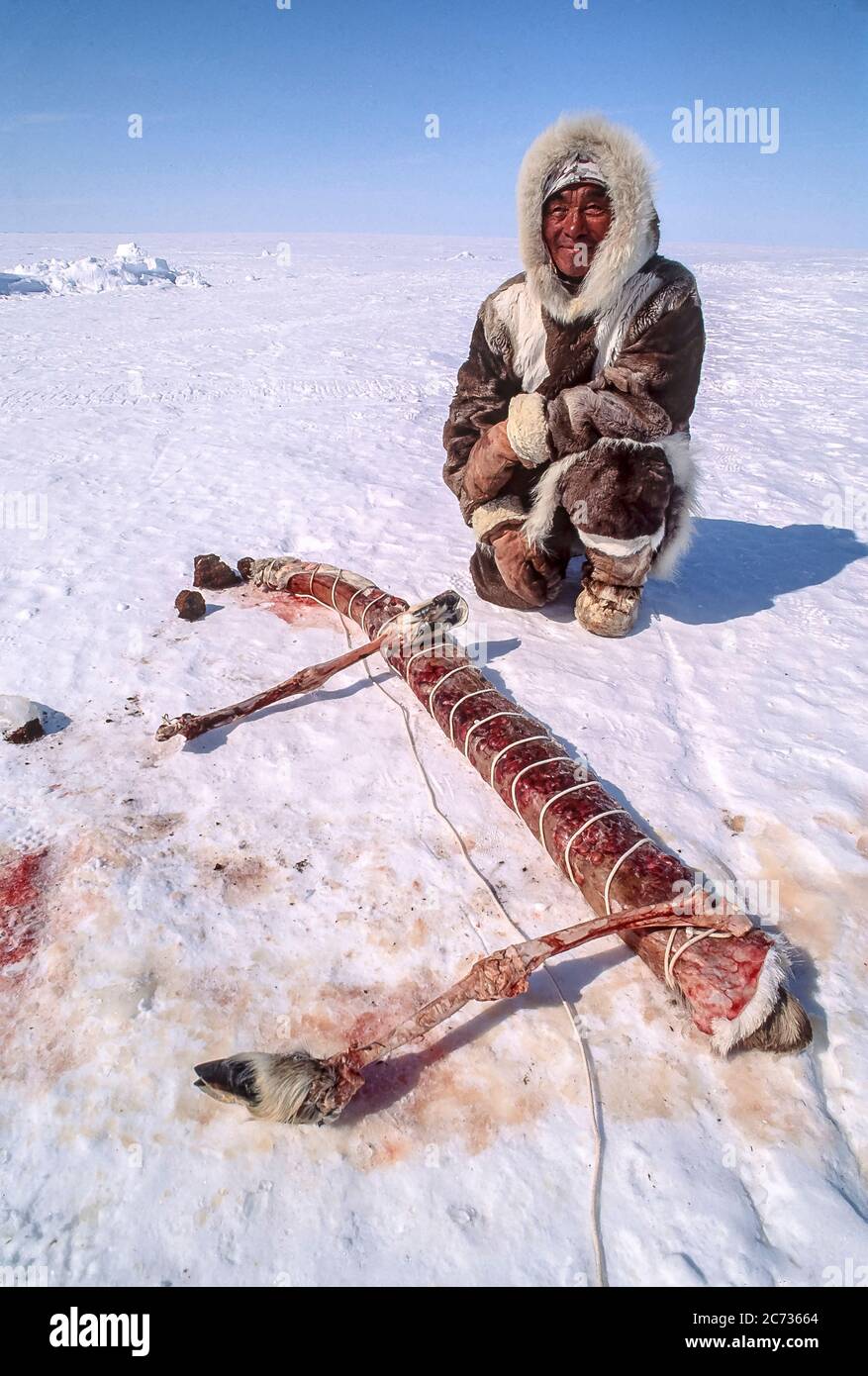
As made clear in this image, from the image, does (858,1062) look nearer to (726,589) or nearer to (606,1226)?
(606,1226)

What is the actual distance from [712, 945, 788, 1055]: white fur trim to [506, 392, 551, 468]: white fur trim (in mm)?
2139

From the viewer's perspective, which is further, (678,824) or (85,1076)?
(678,824)

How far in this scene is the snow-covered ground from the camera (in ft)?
4.83

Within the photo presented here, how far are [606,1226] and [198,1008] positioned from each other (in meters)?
1.00

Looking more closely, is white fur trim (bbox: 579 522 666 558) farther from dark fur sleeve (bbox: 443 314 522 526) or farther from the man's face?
the man's face

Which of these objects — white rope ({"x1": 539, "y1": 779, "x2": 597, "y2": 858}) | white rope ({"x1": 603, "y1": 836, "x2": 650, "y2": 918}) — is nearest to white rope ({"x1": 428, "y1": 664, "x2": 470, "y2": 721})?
white rope ({"x1": 539, "y1": 779, "x2": 597, "y2": 858})

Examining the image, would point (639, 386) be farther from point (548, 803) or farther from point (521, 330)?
point (548, 803)

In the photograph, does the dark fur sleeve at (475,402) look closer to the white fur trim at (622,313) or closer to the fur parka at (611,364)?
the fur parka at (611,364)

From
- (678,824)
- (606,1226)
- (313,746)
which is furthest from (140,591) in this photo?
(606,1226)

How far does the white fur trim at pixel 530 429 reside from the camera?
3.07m

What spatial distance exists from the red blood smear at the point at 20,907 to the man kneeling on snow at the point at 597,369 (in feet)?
7.63

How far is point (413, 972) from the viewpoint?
1.96m

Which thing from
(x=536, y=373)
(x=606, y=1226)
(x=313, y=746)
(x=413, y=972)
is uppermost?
(x=536, y=373)

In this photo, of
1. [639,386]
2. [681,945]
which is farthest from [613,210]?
[681,945]
